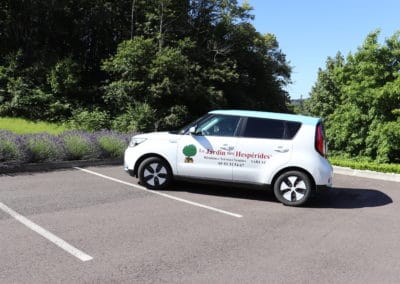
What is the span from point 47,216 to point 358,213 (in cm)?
533

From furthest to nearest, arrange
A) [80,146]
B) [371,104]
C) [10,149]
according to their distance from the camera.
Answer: [371,104] < [80,146] < [10,149]

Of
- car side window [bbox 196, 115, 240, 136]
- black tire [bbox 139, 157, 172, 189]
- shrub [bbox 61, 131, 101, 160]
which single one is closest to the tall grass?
shrub [bbox 61, 131, 101, 160]

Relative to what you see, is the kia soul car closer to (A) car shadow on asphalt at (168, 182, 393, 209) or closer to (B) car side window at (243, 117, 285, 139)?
(B) car side window at (243, 117, 285, 139)

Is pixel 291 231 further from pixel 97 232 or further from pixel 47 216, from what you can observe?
pixel 47 216

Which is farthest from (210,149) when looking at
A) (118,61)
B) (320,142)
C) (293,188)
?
(118,61)

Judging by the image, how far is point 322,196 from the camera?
9016 millimetres

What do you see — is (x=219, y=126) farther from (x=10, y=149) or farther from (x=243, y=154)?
(x=10, y=149)

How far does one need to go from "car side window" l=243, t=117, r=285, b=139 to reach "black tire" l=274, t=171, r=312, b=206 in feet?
2.54

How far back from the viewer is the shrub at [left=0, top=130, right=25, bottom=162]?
9.53 m

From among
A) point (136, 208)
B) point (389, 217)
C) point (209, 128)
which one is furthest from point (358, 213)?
point (136, 208)

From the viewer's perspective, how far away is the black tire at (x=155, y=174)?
8.58m

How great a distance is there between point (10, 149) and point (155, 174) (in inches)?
143

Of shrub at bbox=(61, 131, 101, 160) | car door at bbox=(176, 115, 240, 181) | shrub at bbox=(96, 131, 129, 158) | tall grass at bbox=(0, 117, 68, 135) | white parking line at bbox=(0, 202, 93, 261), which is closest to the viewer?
white parking line at bbox=(0, 202, 93, 261)

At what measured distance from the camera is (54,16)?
26297 mm
